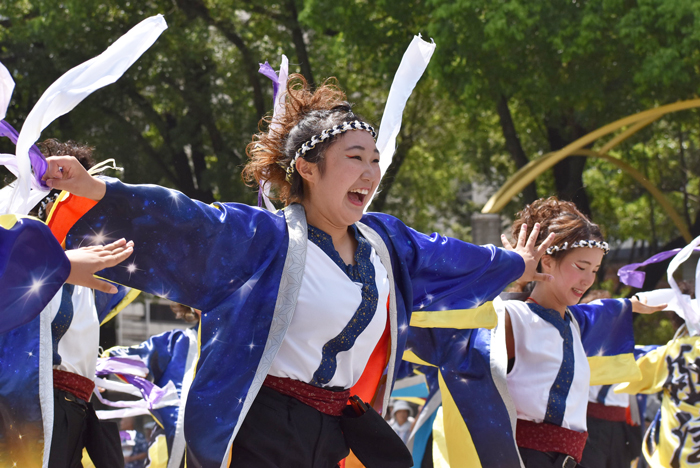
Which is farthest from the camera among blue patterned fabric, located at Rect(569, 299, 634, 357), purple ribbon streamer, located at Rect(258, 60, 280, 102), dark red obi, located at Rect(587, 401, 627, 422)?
dark red obi, located at Rect(587, 401, 627, 422)

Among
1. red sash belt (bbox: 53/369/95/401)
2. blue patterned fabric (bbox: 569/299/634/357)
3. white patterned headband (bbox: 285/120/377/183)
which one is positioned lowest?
red sash belt (bbox: 53/369/95/401)

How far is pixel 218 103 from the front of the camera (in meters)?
11.2

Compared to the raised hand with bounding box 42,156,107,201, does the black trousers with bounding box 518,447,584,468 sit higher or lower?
lower

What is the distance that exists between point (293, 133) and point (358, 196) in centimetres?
30

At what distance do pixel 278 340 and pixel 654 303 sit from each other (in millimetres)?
2301

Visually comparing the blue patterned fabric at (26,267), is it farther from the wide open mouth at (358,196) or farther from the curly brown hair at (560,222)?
the curly brown hair at (560,222)

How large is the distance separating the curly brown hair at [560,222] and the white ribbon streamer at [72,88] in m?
1.96

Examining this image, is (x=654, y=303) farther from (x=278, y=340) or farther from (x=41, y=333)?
(x=41, y=333)

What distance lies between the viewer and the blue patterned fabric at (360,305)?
2275 mm

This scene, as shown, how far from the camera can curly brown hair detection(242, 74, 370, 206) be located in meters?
2.54

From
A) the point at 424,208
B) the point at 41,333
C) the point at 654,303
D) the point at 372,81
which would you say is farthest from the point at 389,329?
the point at 424,208

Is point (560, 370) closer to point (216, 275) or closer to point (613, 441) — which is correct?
point (216, 275)

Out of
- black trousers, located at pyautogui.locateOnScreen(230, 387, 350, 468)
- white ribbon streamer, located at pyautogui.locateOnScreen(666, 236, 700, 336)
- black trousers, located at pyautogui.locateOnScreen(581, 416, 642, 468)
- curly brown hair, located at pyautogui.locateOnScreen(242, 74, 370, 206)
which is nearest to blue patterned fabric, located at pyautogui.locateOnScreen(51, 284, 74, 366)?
curly brown hair, located at pyautogui.locateOnScreen(242, 74, 370, 206)

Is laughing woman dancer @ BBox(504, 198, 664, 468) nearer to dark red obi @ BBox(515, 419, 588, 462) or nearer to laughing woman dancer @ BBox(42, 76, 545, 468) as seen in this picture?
dark red obi @ BBox(515, 419, 588, 462)
